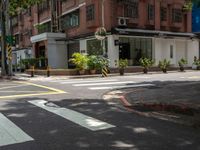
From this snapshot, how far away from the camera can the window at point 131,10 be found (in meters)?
35.6

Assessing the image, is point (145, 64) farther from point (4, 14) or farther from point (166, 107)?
point (166, 107)

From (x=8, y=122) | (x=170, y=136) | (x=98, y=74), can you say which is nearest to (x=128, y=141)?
(x=170, y=136)

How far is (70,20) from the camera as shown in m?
41.2

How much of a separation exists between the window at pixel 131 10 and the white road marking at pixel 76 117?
80.0 feet

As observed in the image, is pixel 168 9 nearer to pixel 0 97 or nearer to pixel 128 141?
pixel 0 97

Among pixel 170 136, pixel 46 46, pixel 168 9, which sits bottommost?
pixel 170 136

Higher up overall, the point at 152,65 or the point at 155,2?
the point at 155,2

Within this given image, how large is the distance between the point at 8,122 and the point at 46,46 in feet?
109

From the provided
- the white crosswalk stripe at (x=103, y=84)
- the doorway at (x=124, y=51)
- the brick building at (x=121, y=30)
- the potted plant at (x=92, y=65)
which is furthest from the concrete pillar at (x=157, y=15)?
the white crosswalk stripe at (x=103, y=84)

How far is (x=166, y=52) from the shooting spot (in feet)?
129

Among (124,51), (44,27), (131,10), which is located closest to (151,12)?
(131,10)

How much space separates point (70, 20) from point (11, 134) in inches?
A: 1344

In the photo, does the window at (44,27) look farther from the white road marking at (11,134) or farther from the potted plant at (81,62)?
the white road marking at (11,134)

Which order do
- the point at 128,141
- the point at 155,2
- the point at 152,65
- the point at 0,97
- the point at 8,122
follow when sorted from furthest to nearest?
the point at 155,2 < the point at 152,65 < the point at 0,97 < the point at 8,122 < the point at 128,141
